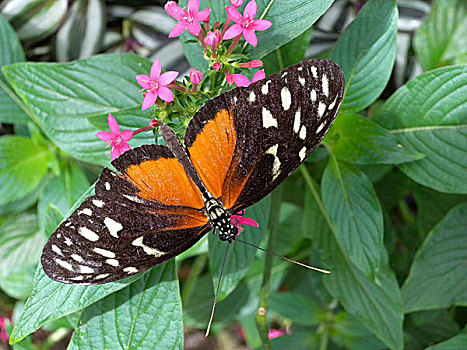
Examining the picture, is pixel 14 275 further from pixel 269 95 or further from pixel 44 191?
pixel 269 95

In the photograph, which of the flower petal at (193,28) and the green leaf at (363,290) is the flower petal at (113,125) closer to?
the flower petal at (193,28)

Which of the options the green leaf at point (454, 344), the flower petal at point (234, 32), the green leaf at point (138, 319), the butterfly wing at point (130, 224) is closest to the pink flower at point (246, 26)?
the flower petal at point (234, 32)

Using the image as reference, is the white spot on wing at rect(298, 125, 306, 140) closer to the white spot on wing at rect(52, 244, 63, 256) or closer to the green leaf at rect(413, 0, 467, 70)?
the white spot on wing at rect(52, 244, 63, 256)

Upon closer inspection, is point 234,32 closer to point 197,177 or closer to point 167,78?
point 167,78

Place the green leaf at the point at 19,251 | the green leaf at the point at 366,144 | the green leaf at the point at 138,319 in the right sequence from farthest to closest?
the green leaf at the point at 19,251 < the green leaf at the point at 366,144 < the green leaf at the point at 138,319

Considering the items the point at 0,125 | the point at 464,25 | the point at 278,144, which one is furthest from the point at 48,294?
the point at 464,25

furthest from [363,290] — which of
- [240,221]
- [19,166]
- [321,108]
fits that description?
[19,166]

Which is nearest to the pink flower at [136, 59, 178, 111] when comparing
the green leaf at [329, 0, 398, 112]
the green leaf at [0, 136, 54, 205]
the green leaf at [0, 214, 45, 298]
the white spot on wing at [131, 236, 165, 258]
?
the white spot on wing at [131, 236, 165, 258]
